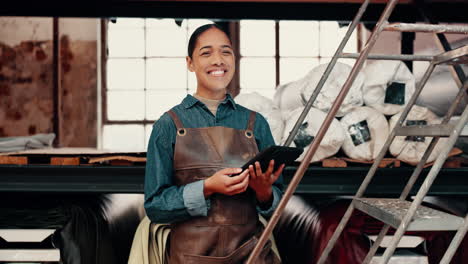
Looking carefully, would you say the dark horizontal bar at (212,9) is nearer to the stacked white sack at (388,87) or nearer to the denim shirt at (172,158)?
the stacked white sack at (388,87)

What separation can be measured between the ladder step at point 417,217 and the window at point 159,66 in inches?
204

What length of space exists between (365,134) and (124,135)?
4.98m

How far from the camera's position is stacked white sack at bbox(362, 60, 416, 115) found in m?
2.67

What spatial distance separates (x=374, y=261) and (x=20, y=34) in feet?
21.0

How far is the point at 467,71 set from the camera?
3572mm

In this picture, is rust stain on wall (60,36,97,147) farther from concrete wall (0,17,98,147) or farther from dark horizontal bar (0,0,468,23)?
dark horizontal bar (0,0,468,23)

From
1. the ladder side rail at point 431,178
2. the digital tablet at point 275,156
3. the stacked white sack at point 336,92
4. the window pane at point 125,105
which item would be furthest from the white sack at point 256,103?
the window pane at point 125,105

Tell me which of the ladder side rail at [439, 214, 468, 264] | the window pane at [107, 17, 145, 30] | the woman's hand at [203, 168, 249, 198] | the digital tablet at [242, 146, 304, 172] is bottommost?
the ladder side rail at [439, 214, 468, 264]

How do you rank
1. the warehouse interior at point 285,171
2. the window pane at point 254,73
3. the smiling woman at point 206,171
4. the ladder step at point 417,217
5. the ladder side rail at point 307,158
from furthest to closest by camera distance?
the window pane at point 254,73, the warehouse interior at point 285,171, the smiling woman at point 206,171, the ladder step at point 417,217, the ladder side rail at point 307,158

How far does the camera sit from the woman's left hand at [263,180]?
1479 mm

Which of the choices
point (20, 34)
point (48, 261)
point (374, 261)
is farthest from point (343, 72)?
point (20, 34)

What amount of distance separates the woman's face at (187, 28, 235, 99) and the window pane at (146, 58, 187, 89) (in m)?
5.32

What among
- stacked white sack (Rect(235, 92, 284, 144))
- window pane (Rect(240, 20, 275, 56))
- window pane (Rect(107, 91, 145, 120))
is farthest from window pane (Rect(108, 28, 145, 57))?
stacked white sack (Rect(235, 92, 284, 144))

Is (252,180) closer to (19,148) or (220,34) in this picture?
(220,34)
